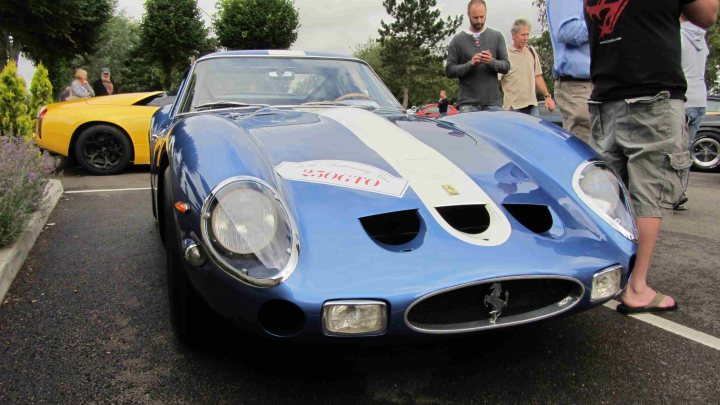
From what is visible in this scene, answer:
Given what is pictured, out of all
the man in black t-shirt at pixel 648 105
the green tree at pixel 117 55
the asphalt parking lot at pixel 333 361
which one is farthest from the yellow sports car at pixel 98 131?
the green tree at pixel 117 55

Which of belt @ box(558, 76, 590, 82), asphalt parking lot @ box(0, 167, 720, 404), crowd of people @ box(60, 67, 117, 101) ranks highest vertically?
belt @ box(558, 76, 590, 82)

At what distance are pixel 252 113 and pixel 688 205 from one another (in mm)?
4522

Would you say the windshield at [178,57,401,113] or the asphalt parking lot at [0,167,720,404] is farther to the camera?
the windshield at [178,57,401,113]

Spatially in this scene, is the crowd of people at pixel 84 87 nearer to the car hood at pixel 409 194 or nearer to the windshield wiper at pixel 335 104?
the windshield wiper at pixel 335 104

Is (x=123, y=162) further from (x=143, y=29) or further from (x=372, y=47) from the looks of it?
(x=372, y=47)

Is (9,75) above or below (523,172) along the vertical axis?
above

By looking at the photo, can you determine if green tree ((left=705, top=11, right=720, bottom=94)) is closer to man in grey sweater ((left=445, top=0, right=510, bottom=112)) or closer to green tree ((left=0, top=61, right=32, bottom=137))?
man in grey sweater ((left=445, top=0, right=510, bottom=112))

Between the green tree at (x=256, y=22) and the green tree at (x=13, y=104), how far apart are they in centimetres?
2366

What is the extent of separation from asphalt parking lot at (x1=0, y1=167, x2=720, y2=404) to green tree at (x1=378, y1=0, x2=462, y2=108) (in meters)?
43.8

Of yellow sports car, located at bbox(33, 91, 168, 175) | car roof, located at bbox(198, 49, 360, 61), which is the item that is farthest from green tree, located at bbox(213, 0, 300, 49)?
car roof, located at bbox(198, 49, 360, 61)

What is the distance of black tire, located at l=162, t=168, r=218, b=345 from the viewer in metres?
1.70

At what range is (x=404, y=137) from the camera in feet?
7.29

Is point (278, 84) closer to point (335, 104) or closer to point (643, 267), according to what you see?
point (335, 104)

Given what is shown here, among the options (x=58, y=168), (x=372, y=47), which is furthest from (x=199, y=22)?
(x=372, y=47)
